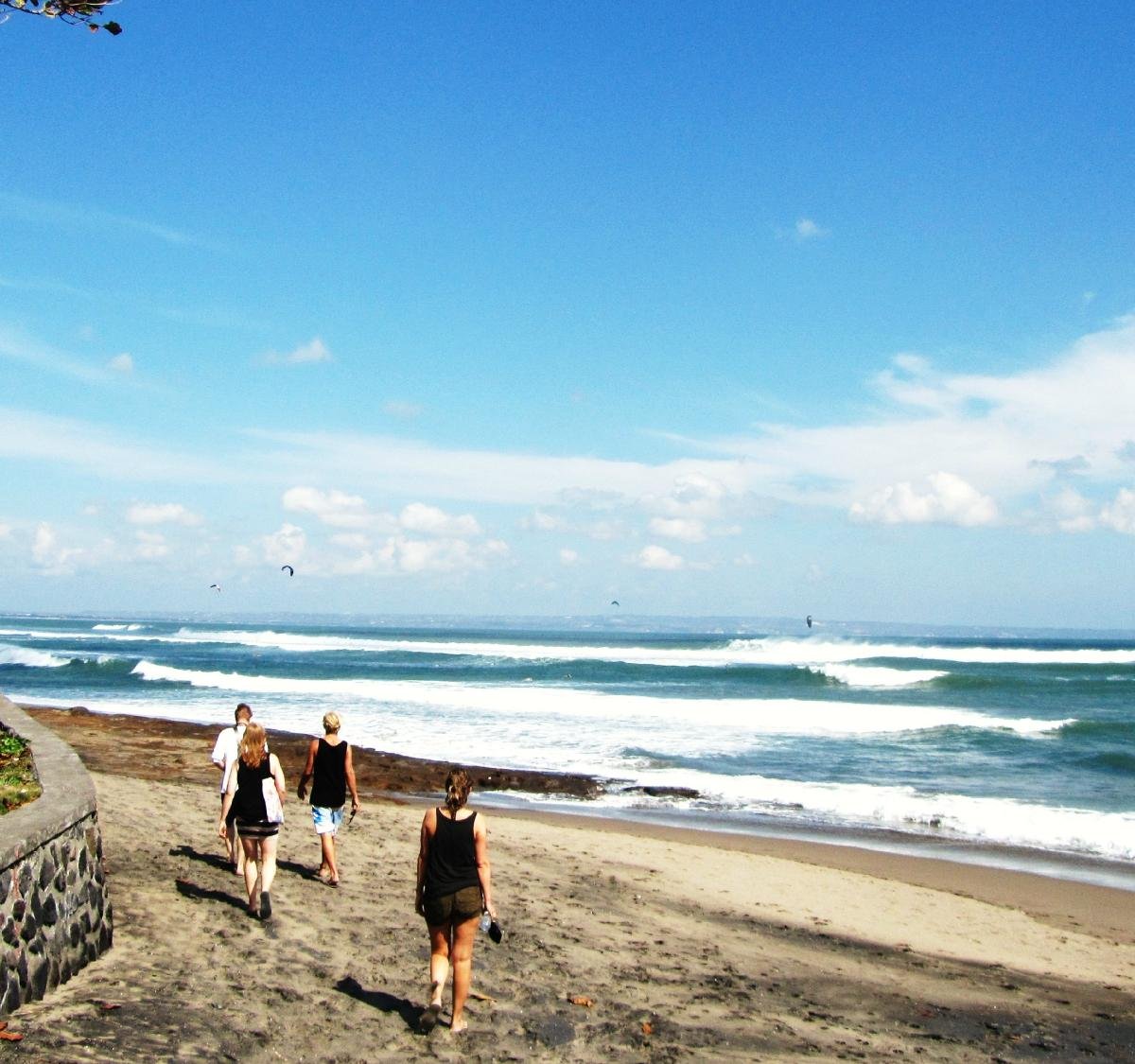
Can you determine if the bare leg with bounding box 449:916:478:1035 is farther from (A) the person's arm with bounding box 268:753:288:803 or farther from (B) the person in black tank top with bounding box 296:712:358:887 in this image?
(B) the person in black tank top with bounding box 296:712:358:887

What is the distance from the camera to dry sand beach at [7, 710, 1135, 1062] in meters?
5.97

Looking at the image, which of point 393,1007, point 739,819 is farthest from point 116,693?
point 393,1007

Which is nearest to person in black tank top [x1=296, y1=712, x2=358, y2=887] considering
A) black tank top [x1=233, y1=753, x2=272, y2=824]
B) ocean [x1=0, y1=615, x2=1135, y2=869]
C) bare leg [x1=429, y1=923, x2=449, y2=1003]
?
black tank top [x1=233, y1=753, x2=272, y2=824]

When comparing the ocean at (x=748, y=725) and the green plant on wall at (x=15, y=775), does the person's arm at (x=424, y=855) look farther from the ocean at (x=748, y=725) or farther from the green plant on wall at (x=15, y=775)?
the ocean at (x=748, y=725)

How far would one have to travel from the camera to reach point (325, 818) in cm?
907

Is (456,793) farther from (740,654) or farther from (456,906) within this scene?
(740,654)

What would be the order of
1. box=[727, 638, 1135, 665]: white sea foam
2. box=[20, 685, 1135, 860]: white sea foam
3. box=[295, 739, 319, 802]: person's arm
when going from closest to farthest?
1. box=[295, 739, 319, 802]: person's arm
2. box=[20, 685, 1135, 860]: white sea foam
3. box=[727, 638, 1135, 665]: white sea foam

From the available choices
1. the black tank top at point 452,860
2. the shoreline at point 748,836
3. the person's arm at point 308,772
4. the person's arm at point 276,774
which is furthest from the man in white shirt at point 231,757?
the shoreline at point 748,836

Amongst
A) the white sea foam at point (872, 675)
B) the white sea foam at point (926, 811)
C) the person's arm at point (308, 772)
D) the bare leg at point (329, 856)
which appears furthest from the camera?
the white sea foam at point (872, 675)

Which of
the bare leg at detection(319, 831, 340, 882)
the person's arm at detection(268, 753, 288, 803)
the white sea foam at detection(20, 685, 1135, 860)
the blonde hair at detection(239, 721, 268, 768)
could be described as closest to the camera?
the blonde hair at detection(239, 721, 268, 768)

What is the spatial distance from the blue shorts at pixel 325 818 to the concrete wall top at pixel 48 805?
195 centimetres

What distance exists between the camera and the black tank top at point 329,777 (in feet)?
29.6

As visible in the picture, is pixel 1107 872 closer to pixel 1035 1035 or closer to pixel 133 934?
pixel 1035 1035

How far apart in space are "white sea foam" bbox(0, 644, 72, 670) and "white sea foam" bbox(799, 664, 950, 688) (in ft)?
122
